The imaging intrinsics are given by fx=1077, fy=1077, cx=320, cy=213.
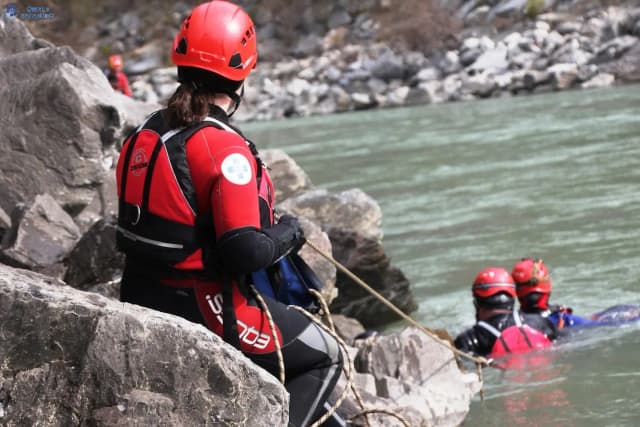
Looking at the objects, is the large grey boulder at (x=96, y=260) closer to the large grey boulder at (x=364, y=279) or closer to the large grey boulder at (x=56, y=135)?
the large grey boulder at (x=56, y=135)

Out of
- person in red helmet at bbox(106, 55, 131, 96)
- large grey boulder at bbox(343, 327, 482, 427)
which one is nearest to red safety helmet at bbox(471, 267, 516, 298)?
large grey boulder at bbox(343, 327, 482, 427)

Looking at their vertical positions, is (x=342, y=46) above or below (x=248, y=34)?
below

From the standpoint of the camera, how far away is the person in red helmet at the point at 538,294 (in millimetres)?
7066

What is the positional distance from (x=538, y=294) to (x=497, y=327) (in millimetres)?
572

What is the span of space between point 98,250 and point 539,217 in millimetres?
6682

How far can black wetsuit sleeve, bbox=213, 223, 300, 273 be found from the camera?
302 centimetres

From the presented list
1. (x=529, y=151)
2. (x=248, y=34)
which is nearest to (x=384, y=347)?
(x=248, y=34)

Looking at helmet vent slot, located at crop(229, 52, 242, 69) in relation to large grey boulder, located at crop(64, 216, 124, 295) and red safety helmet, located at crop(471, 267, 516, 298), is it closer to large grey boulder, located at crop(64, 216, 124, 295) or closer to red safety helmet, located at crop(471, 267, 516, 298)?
large grey boulder, located at crop(64, 216, 124, 295)

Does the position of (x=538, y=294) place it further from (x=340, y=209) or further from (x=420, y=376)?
(x=340, y=209)

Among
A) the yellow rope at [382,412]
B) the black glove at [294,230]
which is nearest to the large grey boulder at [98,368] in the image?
the black glove at [294,230]

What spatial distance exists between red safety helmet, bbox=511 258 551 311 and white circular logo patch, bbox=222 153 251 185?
4.35 m

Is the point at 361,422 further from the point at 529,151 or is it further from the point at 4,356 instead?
the point at 529,151

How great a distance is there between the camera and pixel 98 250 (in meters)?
6.02


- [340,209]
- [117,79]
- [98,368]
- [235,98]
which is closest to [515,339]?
[340,209]
